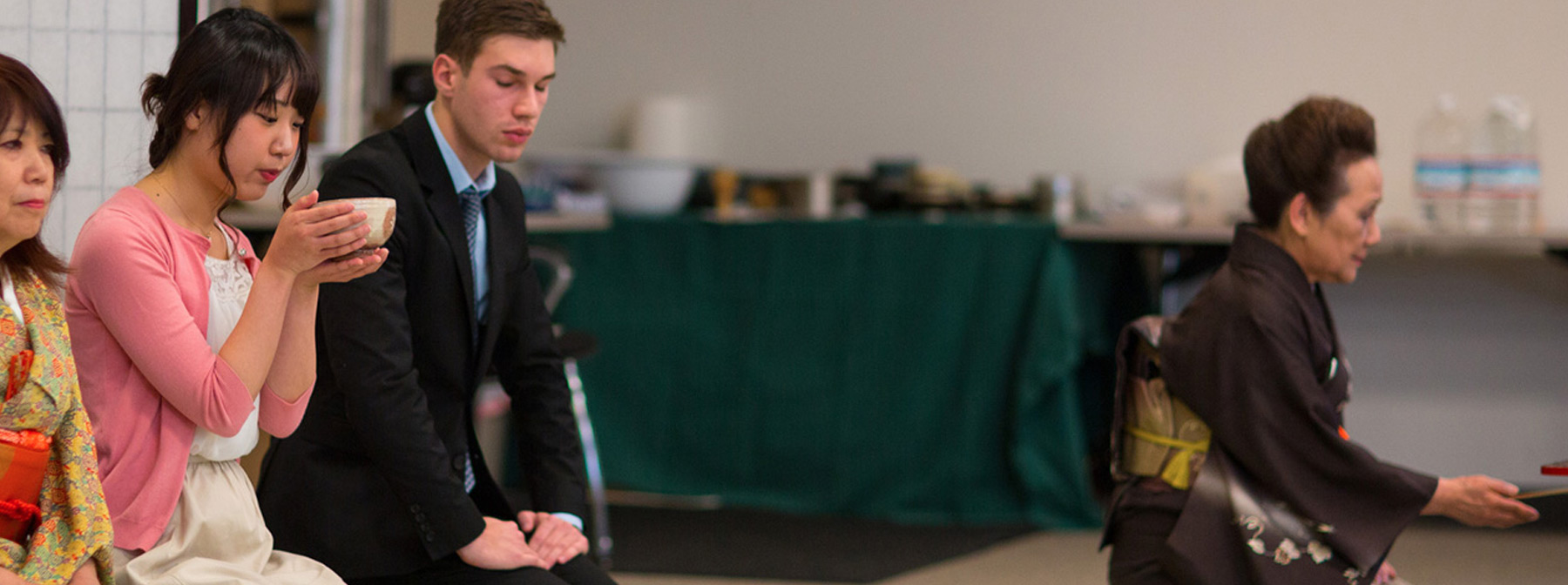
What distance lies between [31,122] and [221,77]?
0.18 meters

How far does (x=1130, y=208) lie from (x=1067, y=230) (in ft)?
1.33

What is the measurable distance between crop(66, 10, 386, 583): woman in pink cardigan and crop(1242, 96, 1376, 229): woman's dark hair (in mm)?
1132

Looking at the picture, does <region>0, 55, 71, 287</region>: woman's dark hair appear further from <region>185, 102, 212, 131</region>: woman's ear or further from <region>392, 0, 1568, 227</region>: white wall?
<region>392, 0, 1568, 227</region>: white wall

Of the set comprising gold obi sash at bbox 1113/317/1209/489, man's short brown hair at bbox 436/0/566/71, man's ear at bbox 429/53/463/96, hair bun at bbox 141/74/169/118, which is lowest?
gold obi sash at bbox 1113/317/1209/489

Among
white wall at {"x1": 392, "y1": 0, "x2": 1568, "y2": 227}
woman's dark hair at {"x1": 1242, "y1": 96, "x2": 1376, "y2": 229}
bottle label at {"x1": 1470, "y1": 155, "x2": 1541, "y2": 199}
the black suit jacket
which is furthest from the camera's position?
white wall at {"x1": 392, "y1": 0, "x2": 1568, "y2": 227}

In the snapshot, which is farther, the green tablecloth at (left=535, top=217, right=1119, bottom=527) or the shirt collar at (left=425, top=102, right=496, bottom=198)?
the green tablecloth at (left=535, top=217, right=1119, bottom=527)

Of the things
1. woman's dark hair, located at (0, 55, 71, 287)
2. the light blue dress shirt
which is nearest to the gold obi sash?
the light blue dress shirt

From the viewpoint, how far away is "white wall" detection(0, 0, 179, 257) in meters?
1.54

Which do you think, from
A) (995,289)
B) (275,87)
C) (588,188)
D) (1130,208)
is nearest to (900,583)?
(995,289)

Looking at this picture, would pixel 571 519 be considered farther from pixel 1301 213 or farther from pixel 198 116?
pixel 1301 213

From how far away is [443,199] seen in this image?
5.23 ft

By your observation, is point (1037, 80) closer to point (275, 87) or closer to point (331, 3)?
point (331, 3)

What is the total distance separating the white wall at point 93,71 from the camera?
5.04 feet

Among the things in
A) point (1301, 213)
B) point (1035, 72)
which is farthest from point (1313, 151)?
point (1035, 72)
